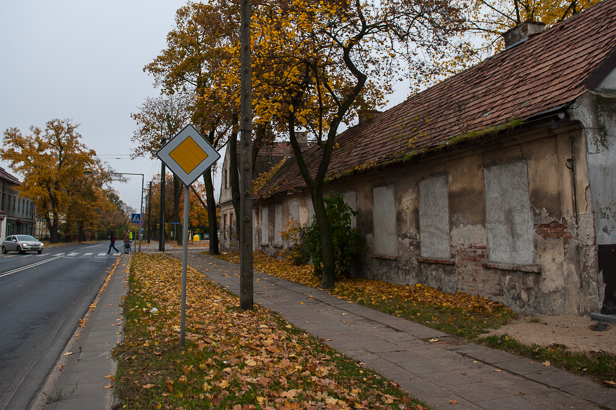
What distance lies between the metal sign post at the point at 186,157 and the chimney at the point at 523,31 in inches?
392

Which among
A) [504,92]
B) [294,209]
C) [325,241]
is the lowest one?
[325,241]

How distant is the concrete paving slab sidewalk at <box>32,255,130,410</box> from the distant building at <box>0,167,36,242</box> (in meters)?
49.6

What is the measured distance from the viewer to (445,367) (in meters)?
4.99

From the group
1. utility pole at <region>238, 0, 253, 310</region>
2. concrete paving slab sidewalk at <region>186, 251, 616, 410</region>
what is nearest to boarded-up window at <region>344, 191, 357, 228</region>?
concrete paving slab sidewalk at <region>186, 251, 616, 410</region>

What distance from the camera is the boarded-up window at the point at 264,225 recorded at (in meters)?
23.7

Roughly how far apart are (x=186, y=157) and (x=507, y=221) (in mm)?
5917

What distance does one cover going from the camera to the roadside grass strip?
3881 millimetres

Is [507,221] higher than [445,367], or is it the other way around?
[507,221]

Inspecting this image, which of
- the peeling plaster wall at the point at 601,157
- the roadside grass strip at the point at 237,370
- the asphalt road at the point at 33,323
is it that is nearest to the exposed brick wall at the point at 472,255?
the peeling plaster wall at the point at 601,157

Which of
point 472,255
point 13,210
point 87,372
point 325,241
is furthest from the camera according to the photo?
point 13,210

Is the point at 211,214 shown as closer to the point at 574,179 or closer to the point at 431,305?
the point at 431,305

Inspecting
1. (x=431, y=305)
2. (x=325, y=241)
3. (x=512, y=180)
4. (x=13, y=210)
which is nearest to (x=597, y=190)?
(x=512, y=180)

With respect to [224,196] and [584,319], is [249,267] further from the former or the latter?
[224,196]

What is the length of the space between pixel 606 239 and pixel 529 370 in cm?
298
